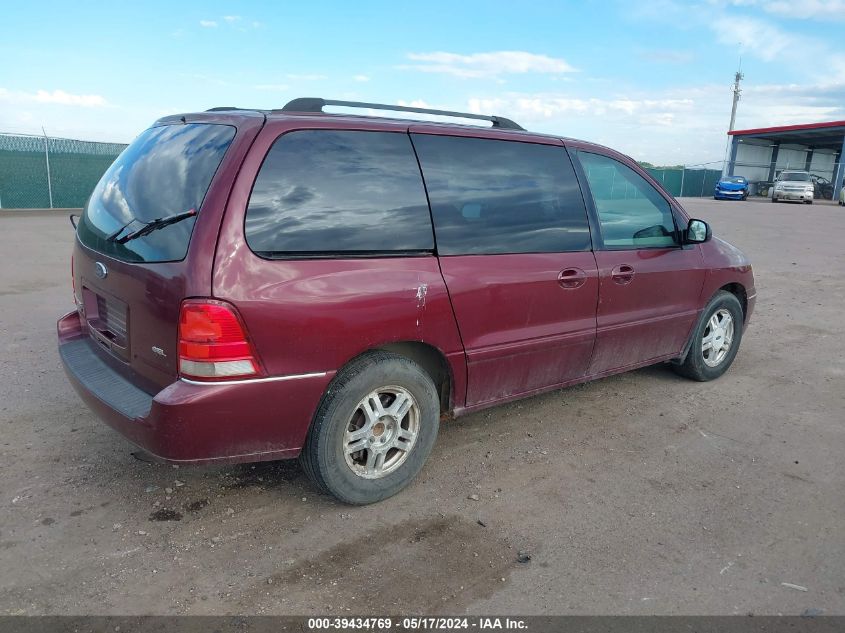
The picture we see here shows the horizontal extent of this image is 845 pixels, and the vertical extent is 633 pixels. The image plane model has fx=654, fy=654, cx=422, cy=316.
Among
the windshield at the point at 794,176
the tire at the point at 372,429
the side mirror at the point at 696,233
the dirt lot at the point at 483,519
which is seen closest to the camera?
the dirt lot at the point at 483,519

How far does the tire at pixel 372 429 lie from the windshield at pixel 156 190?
36.7 inches

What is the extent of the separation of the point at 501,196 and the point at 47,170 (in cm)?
1843

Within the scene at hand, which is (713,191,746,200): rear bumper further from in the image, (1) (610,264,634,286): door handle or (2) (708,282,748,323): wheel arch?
(1) (610,264,634,286): door handle

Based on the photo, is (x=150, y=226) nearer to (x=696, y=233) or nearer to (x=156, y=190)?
(x=156, y=190)

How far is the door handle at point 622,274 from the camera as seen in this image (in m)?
4.04

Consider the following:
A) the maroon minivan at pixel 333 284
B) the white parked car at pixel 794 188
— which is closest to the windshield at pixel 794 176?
the white parked car at pixel 794 188

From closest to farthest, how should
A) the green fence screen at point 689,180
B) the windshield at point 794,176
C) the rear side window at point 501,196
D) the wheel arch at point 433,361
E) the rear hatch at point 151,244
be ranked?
the rear hatch at point 151,244 < the wheel arch at point 433,361 < the rear side window at point 501,196 < the windshield at point 794,176 < the green fence screen at point 689,180

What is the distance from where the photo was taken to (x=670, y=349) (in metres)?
4.73

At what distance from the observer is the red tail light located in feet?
8.63

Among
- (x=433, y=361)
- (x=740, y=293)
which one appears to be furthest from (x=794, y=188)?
(x=433, y=361)

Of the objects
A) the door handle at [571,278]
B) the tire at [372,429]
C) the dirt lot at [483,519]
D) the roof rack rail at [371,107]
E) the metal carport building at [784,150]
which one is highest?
the metal carport building at [784,150]

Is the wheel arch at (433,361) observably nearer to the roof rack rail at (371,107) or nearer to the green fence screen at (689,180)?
the roof rack rail at (371,107)

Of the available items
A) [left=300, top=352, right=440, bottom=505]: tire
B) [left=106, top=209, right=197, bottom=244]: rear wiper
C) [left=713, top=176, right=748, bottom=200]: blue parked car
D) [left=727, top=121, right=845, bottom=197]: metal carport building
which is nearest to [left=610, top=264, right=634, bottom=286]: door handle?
[left=300, top=352, right=440, bottom=505]: tire

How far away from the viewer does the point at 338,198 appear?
299cm
